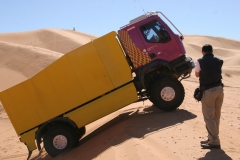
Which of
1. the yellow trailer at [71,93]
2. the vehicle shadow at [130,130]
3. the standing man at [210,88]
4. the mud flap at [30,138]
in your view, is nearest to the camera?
the standing man at [210,88]

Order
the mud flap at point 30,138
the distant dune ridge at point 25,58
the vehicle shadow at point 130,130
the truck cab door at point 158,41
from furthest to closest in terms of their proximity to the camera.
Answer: the distant dune ridge at point 25,58, the truck cab door at point 158,41, the mud flap at point 30,138, the vehicle shadow at point 130,130

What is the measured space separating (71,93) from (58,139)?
1324mm

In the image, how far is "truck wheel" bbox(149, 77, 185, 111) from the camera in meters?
10.1

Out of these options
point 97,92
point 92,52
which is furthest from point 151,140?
point 92,52

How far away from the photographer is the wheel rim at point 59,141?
32.0ft

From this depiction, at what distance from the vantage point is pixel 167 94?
1010cm

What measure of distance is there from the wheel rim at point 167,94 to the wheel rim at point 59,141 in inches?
115

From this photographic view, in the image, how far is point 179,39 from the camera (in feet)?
34.2

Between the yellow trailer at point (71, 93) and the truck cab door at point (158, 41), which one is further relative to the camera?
the truck cab door at point (158, 41)

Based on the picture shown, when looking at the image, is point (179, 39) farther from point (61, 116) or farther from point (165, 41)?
point (61, 116)

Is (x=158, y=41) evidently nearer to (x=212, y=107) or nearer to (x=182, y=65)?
(x=182, y=65)

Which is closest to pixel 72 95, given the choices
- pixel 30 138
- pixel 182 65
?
pixel 30 138

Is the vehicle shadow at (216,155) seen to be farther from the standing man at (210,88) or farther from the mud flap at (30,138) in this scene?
the mud flap at (30,138)

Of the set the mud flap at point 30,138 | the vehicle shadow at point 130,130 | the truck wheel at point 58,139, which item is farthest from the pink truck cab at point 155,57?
the mud flap at point 30,138
